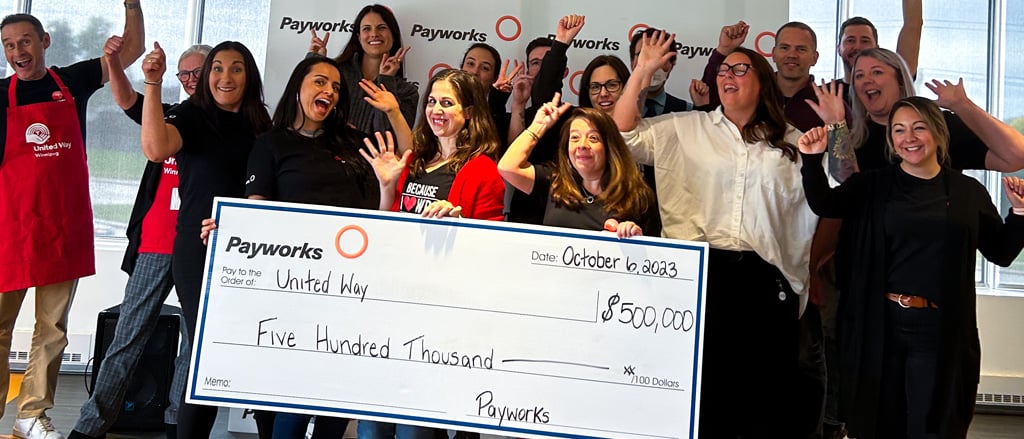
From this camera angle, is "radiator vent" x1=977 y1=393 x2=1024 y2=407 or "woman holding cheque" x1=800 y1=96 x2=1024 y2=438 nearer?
"woman holding cheque" x1=800 y1=96 x2=1024 y2=438

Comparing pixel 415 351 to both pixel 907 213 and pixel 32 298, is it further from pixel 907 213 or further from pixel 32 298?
pixel 32 298

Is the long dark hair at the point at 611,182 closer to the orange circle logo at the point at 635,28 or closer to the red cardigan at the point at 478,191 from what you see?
the red cardigan at the point at 478,191

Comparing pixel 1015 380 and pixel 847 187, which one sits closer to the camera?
pixel 847 187

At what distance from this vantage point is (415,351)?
2686 millimetres

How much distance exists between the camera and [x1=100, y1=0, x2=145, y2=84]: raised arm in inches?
155

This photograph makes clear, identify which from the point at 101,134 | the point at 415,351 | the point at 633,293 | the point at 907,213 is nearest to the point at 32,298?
the point at 101,134

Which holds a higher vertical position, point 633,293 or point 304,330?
point 633,293

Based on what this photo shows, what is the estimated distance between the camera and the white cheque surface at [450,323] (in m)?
2.62

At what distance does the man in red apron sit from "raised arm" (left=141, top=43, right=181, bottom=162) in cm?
89

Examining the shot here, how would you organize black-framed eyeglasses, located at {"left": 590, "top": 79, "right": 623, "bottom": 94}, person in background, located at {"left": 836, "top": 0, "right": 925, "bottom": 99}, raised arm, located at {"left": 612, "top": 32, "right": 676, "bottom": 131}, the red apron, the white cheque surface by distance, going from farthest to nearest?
person in background, located at {"left": 836, "top": 0, "right": 925, "bottom": 99} < the red apron < black-framed eyeglasses, located at {"left": 590, "top": 79, "right": 623, "bottom": 94} < raised arm, located at {"left": 612, "top": 32, "right": 676, "bottom": 131} < the white cheque surface

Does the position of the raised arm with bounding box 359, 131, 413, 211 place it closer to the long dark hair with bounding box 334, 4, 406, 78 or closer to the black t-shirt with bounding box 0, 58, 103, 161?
the long dark hair with bounding box 334, 4, 406, 78

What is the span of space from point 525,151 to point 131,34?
88.2 inches

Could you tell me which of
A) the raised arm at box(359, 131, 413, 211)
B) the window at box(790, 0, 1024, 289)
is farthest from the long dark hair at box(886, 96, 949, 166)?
the window at box(790, 0, 1024, 289)

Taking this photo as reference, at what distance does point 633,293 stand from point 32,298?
415 centimetres
